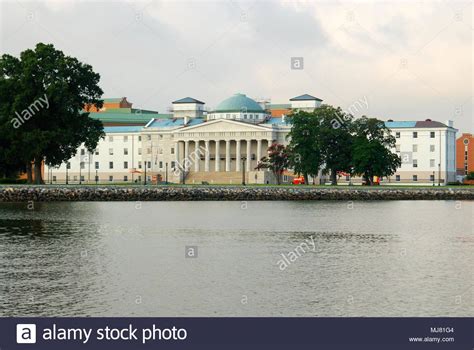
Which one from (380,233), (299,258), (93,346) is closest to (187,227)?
(380,233)

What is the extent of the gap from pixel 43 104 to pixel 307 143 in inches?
1969

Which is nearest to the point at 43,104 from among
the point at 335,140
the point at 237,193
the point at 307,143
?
the point at 237,193

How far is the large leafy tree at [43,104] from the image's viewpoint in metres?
104

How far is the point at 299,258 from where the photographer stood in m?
44.9

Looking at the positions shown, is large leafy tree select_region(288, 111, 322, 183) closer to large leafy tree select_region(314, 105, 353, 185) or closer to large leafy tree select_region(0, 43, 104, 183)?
large leafy tree select_region(314, 105, 353, 185)

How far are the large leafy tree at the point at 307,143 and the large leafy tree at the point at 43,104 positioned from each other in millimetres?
40434

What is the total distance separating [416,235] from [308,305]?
104ft

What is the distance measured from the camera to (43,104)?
4144 inches

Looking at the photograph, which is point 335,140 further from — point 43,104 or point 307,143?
point 43,104

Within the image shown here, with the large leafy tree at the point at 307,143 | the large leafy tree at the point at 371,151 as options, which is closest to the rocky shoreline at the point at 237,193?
the large leafy tree at the point at 371,151

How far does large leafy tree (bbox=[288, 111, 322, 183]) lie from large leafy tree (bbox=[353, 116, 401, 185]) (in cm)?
620

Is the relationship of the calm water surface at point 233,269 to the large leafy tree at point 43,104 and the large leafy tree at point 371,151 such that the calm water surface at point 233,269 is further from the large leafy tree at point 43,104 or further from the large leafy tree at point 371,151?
the large leafy tree at point 371,151

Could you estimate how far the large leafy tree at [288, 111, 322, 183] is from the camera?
464 feet

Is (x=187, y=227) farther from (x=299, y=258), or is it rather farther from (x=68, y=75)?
(x=68, y=75)
